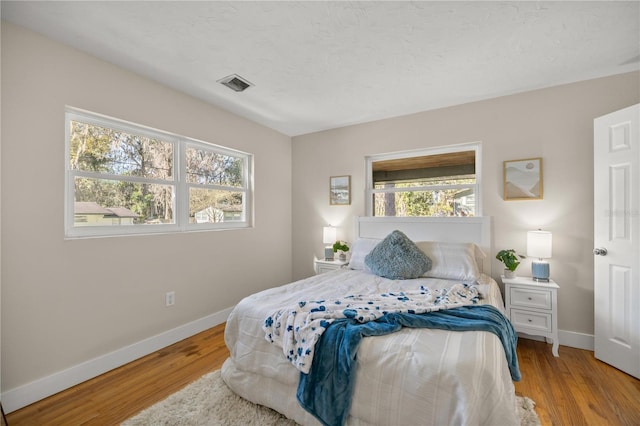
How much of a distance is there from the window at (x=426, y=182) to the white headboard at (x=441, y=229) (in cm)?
15

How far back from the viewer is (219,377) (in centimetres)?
212

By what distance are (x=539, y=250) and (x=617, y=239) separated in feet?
1.72

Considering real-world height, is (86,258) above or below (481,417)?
above

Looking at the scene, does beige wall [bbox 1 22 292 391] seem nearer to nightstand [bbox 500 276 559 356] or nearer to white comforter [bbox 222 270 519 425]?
white comforter [bbox 222 270 519 425]

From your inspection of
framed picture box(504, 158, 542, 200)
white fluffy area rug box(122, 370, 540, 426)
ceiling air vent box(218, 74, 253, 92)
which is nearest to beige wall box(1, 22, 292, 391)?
ceiling air vent box(218, 74, 253, 92)

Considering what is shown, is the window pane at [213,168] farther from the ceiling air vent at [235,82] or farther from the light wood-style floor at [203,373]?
the light wood-style floor at [203,373]

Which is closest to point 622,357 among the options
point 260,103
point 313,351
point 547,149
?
point 547,149

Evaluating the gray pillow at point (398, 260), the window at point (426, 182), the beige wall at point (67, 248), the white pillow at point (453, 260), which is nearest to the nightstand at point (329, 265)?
the gray pillow at point (398, 260)

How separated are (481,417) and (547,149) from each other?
2.74m

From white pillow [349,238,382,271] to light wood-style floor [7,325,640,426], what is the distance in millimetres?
1579

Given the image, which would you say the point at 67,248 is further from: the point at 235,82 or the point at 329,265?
the point at 329,265

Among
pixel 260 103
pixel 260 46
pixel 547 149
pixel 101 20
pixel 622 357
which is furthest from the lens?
pixel 260 103

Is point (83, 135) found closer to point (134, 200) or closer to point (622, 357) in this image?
point (134, 200)

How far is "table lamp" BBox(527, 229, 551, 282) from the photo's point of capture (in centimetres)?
261
